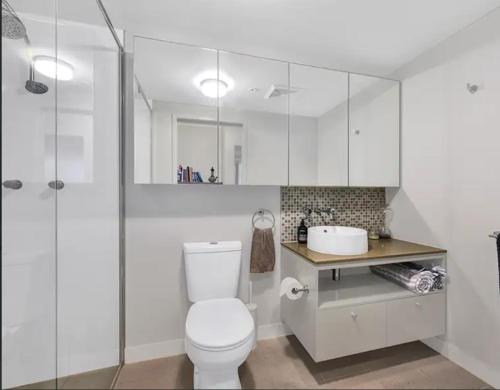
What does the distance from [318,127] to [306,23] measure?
2.09 ft

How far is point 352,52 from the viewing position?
5.59ft

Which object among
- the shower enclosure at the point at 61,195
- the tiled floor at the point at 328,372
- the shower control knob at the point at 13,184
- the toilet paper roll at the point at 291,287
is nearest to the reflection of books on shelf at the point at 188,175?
the shower enclosure at the point at 61,195

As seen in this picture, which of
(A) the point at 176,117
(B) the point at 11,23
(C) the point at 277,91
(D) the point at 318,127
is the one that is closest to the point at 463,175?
(D) the point at 318,127

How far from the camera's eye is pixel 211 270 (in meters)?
1.58

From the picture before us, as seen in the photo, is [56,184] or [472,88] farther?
[472,88]

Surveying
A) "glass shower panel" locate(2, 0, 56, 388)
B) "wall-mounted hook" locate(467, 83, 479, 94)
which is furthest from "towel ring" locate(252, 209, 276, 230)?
"wall-mounted hook" locate(467, 83, 479, 94)

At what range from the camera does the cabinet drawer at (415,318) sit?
1499 mm

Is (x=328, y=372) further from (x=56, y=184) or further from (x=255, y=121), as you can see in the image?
(x=56, y=184)

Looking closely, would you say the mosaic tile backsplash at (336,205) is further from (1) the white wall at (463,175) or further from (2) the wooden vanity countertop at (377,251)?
(1) the white wall at (463,175)

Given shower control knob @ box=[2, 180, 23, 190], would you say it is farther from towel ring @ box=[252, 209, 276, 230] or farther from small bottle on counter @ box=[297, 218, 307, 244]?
small bottle on counter @ box=[297, 218, 307, 244]

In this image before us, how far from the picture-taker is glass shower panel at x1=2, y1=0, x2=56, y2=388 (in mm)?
804

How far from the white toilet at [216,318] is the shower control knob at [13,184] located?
2.91ft

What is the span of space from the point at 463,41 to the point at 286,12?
3.64 ft

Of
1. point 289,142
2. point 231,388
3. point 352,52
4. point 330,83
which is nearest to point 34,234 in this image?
point 231,388
